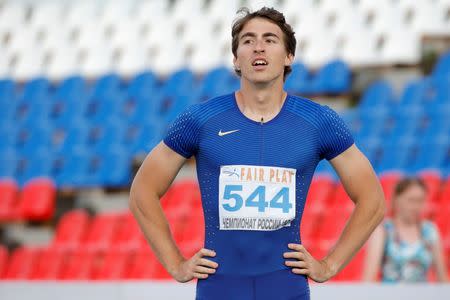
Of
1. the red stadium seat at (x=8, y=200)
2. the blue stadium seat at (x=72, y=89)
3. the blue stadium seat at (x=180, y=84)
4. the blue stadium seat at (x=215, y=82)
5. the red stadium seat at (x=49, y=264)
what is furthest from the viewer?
the blue stadium seat at (x=72, y=89)

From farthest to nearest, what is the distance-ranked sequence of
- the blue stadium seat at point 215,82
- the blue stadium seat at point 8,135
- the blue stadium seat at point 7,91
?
the blue stadium seat at point 7,91
the blue stadium seat at point 8,135
the blue stadium seat at point 215,82

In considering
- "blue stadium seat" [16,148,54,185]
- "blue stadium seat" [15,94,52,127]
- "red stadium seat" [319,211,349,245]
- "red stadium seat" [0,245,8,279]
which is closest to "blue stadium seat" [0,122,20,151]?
"blue stadium seat" [15,94,52,127]

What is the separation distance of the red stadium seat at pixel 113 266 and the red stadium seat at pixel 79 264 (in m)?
0.10

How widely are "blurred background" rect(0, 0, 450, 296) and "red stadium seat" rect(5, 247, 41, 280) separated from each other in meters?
0.01

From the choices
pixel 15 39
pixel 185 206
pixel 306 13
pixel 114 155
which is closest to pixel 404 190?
pixel 185 206

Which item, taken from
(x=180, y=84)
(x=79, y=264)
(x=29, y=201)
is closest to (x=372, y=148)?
(x=79, y=264)

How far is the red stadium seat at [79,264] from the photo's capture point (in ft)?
33.8

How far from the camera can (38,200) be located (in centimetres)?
1173

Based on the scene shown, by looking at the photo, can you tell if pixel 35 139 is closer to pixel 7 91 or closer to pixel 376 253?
pixel 7 91

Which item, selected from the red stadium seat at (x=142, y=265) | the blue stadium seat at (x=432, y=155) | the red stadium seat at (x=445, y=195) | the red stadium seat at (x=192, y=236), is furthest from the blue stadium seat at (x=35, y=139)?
the red stadium seat at (x=445, y=195)

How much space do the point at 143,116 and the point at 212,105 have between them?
9774 millimetres

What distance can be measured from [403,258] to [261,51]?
7.97 ft

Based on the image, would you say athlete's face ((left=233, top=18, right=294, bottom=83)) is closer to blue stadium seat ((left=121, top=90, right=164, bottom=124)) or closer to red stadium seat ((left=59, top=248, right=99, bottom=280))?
red stadium seat ((left=59, top=248, right=99, bottom=280))

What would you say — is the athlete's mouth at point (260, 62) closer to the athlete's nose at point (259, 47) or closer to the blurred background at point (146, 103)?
the athlete's nose at point (259, 47)
